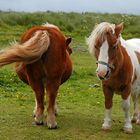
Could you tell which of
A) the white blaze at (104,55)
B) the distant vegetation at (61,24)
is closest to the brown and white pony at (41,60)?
the white blaze at (104,55)

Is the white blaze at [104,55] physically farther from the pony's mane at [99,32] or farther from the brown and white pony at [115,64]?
the pony's mane at [99,32]

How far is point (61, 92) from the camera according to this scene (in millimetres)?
13016

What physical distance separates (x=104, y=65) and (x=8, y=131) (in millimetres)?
1989

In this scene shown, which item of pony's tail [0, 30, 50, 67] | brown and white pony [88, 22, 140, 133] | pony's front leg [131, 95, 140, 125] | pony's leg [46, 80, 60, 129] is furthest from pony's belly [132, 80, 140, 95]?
pony's tail [0, 30, 50, 67]

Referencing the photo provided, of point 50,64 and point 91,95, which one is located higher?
point 50,64

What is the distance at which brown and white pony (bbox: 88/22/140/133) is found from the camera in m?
7.34

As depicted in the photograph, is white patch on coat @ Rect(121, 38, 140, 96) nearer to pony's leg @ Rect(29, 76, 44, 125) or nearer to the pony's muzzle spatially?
the pony's muzzle

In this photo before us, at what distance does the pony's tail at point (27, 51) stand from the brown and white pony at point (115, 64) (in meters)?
0.83

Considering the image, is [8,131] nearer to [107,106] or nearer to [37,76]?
[37,76]

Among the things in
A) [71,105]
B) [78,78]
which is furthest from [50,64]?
[78,78]

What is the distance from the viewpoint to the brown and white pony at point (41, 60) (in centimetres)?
778

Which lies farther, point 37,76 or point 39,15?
point 39,15

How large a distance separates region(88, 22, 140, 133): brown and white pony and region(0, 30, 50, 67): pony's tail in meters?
0.83

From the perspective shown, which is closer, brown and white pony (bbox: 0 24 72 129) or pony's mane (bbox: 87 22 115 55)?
pony's mane (bbox: 87 22 115 55)
